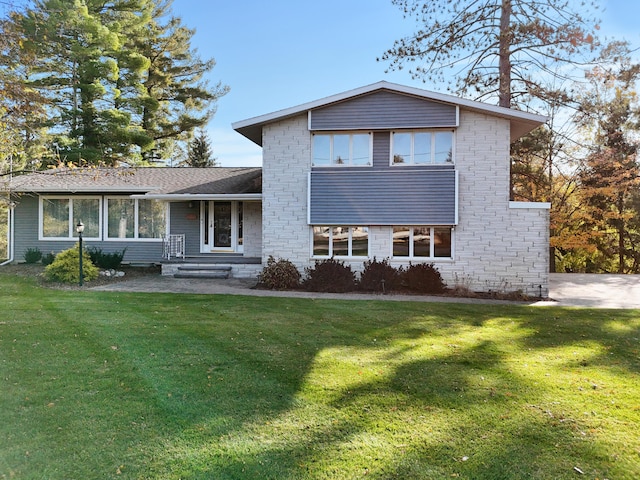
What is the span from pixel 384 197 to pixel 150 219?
383 inches

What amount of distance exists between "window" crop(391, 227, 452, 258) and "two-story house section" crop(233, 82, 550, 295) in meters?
0.03

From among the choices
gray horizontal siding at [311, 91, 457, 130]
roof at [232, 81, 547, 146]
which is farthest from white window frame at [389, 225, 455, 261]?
roof at [232, 81, 547, 146]

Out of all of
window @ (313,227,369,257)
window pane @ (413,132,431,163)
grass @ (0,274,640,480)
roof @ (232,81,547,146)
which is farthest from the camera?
window @ (313,227,369,257)

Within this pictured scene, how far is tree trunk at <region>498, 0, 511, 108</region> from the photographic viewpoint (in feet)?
47.6

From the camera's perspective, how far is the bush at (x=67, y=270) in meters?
11.8

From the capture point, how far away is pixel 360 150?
12508 mm

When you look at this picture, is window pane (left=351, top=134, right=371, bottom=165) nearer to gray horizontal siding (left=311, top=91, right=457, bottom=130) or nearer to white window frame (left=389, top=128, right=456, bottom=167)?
gray horizontal siding (left=311, top=91, right=457, bottom=130)

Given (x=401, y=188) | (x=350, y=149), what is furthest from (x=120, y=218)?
(x=401, y=188)

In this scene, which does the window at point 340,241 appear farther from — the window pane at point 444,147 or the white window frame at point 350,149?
the window pane at point 444,147

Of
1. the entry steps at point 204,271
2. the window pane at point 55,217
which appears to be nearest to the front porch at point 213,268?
the entry steps at point 204,271

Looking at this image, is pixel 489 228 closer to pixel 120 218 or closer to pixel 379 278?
pixel 379 278

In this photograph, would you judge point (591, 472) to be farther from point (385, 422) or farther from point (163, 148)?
point (163, 148)

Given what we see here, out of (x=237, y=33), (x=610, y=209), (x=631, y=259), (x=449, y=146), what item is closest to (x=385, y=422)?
(x=449, y=146)

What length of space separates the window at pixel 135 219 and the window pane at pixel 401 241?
9.39m
